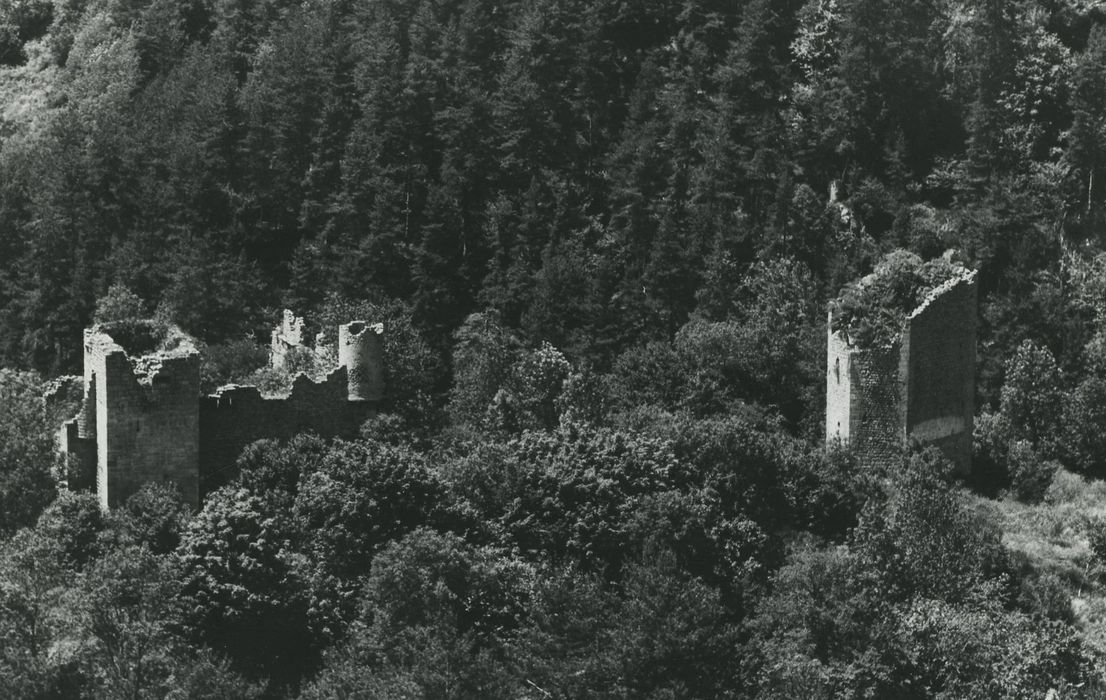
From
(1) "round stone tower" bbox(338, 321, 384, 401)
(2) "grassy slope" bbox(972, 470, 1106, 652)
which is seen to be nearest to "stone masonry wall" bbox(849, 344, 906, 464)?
(2) "grassy slope" bbox(972, 470, 1106, 652)

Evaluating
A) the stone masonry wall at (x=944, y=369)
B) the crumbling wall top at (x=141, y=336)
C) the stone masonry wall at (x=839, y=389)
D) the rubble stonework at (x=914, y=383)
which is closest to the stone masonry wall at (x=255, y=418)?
the crumbling wall top at (x=141, y=336)

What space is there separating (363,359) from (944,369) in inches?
571

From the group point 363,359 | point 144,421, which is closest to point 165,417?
point 144,421

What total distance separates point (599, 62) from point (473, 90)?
179 inches

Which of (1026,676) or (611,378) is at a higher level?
(611,378)

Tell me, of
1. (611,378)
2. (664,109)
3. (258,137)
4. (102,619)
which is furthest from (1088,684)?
(258,137)

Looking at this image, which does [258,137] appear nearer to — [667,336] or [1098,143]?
[667,336]

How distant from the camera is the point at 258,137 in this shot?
261 ft

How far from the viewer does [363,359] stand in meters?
61.2

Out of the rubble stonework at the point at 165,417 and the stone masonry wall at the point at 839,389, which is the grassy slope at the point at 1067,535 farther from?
the rubble stonework at the point at 165,417

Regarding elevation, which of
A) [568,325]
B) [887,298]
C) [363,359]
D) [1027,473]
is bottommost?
[1027,473]

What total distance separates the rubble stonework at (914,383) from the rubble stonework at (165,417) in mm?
12264

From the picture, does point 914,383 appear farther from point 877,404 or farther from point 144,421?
point 144,421

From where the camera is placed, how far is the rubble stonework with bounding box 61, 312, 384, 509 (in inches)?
2181
